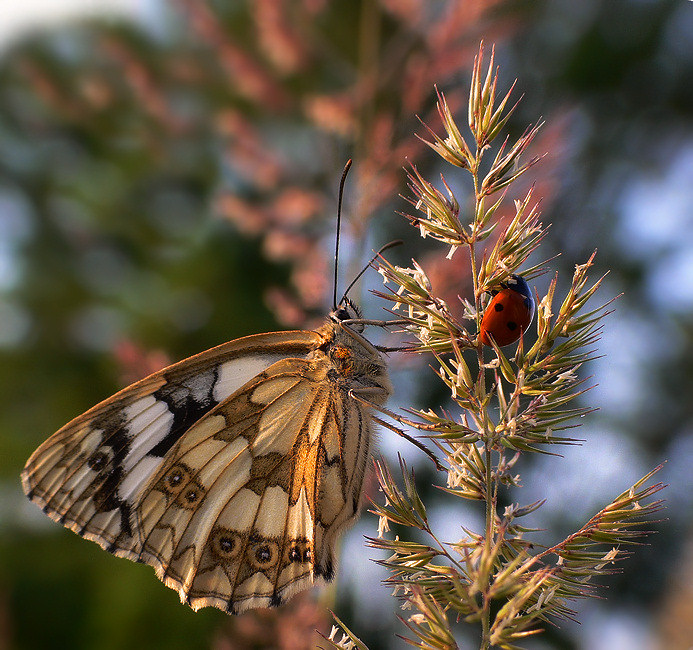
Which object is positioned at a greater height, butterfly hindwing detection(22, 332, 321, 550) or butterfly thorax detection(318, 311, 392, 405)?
butterfly thorax detection(318, 311, 392, 405)

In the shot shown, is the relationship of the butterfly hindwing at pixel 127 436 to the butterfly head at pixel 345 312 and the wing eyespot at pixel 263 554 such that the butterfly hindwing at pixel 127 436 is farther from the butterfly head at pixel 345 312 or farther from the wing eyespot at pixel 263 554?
the wing eyespot at pixel 263 554

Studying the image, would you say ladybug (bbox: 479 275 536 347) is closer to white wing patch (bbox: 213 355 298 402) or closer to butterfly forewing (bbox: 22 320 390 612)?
butterfly forewing (bbox: 22 320 390 612)

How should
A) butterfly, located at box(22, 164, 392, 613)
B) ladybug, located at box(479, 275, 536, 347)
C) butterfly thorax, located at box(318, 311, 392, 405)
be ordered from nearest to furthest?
ladybug, located at box(479, 275, 536, 347), butterfly, located at box(22, 164, 392, 613), butterfly thorax, located at box(318, 311, 392, 405)

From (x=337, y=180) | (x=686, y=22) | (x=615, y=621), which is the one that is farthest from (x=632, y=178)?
(x=337, y=180)

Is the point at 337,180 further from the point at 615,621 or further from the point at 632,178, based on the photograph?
the point at 632,178

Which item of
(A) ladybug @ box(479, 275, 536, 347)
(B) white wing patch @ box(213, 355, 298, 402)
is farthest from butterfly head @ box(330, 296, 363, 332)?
(A) ladybug @ box(479, 275, 536, 347)

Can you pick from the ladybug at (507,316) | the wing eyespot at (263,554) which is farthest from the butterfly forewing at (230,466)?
the ladybug at (507,316)

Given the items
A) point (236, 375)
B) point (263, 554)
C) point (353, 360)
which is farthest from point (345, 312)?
point (263, 554)
